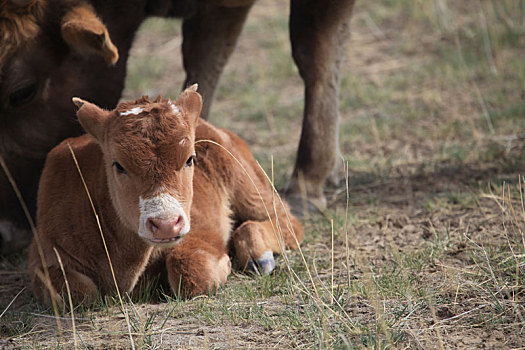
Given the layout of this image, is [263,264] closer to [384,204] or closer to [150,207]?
[150,207]

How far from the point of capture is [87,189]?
3299 millimetres

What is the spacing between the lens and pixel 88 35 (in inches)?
156

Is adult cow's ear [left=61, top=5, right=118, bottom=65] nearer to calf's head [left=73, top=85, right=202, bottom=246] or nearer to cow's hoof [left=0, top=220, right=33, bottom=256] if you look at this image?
calf's head [left=73, top=85, right=202, bottom=246]

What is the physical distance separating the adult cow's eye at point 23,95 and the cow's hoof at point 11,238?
0.72m

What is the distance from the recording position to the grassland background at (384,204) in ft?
9.27

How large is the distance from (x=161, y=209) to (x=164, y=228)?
8 cm

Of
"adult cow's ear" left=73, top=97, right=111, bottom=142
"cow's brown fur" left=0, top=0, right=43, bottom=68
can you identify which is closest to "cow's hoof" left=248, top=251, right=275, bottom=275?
"adult cow's ear" left=73, top=97, right=111, bottom=142

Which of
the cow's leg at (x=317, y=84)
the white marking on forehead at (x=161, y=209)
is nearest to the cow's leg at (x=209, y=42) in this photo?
the cow's leg at (x=317, y=84)

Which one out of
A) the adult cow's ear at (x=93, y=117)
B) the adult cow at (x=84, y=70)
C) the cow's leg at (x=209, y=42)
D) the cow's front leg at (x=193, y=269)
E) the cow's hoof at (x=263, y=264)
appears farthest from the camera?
the cow's leg at (x=209, y=42)

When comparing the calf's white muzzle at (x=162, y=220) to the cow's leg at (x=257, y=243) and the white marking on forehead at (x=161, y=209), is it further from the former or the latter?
the cow's leg at (x=257, y=243)

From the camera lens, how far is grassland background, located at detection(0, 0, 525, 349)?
2826 mm

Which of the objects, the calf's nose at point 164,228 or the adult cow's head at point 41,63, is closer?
the calf's nose at point 164,228

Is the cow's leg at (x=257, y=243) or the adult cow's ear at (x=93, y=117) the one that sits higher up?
the adult cow's ear at (x=93, y=117)

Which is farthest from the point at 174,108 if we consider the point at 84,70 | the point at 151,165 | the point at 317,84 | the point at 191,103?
the point at 317,84
